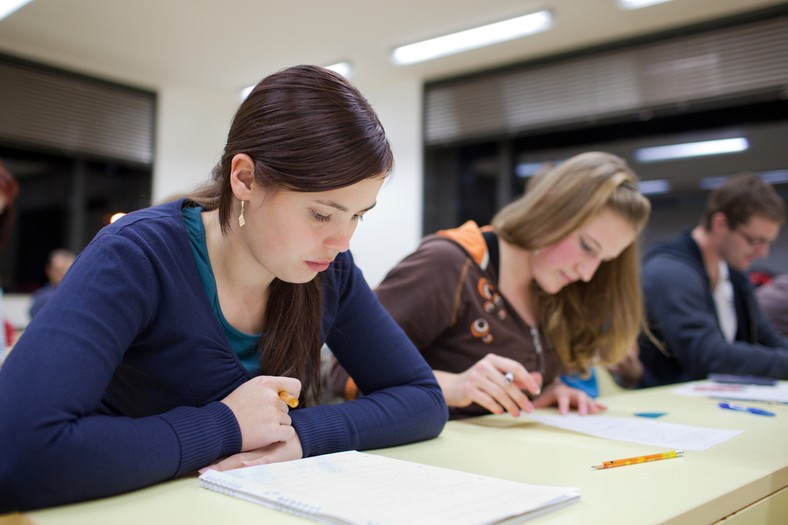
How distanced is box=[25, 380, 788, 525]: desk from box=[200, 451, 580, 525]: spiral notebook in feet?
0.06

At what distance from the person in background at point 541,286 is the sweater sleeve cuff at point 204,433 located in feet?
2.01

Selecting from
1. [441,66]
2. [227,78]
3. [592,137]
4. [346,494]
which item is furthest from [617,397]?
[227,78]

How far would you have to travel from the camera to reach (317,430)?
1.00 meters

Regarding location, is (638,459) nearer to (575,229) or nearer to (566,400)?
(566,400)

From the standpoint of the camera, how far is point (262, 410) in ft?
3.06

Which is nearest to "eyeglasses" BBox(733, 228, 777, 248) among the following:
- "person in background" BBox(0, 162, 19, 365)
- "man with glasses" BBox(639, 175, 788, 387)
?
"man with glasses" BBox(639, 175, 788, 387)

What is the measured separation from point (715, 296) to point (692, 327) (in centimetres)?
43

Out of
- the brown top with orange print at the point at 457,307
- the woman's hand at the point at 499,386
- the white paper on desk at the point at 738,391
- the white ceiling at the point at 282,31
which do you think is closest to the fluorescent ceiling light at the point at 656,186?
the white ceiling at the point at 282,31

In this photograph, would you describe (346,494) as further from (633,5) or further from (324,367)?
(633,5)

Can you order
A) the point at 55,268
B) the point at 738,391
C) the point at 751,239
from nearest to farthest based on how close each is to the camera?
the point at 738,391
the point at 751,239
the point at 55,268

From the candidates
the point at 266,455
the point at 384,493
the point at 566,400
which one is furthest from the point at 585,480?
the point at 566,400

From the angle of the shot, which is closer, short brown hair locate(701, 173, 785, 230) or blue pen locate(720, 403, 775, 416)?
blue pen locate(720, 403, 775, 416)

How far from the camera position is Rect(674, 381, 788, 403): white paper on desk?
6.23ft

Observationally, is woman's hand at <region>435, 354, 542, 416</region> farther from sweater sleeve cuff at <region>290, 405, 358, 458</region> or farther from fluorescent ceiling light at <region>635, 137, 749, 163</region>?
fluorescent ceiling light at <region>635, 137, 749, 163</region>
